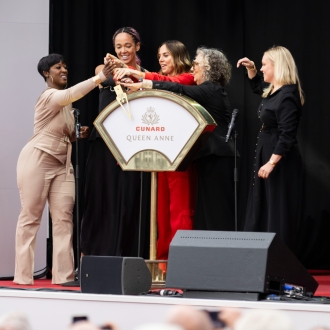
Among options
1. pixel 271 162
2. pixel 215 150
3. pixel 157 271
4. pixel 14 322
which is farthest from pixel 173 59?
pixel 14 322

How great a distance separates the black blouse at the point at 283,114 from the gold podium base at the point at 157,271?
1029 millimetres

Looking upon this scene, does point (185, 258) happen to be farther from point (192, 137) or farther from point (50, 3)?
point (50, 3)

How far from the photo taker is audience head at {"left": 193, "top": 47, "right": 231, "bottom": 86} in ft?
16.8

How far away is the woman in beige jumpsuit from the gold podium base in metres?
0.93

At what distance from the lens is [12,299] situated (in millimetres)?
3680

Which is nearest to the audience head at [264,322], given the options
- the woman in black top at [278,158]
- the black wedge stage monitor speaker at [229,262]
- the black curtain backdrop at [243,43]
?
the black wedge stage monitor speaker at [229,262]

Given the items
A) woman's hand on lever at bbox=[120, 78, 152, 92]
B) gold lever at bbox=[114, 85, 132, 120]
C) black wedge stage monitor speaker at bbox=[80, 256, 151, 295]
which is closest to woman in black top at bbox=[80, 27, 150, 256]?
woman's hand on lever at bbox=[120, 78, 152, 92]

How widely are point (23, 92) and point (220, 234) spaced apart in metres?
3.19

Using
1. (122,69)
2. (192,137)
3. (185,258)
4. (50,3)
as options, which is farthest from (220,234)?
(50,3)

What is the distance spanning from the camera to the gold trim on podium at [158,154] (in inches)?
176

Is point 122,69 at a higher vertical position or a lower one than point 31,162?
higher

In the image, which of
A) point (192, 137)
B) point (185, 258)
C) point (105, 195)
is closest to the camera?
point (185, 258)

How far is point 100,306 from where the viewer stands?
139 inches

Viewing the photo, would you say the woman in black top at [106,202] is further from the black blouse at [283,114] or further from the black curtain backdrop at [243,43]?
the black blouse at [283,114]
